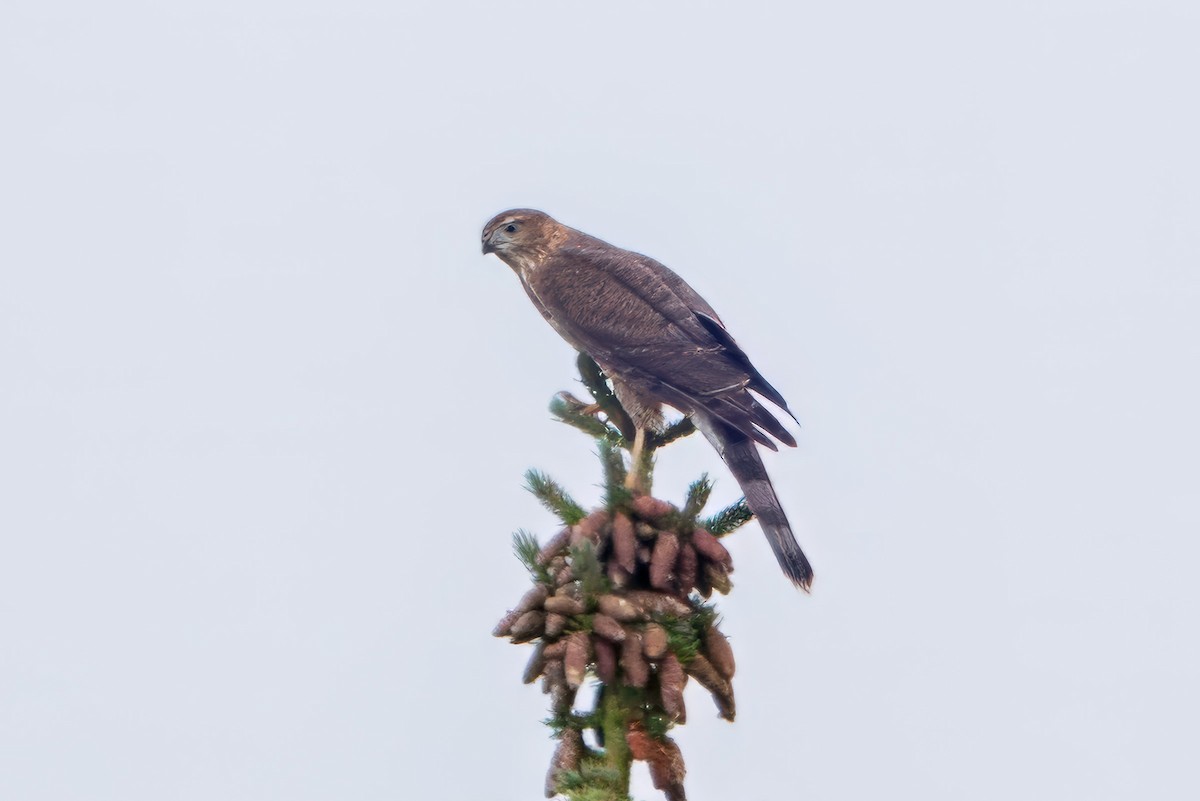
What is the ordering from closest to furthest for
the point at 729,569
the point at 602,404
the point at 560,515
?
1. the point at 729,569
2. the point at 560,515
3. the point at 602,404

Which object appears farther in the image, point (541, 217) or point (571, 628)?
point (541, 217)

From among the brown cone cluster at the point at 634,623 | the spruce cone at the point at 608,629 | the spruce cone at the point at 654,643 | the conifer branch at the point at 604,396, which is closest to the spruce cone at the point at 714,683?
the brown cone cluster at the point at 634,623

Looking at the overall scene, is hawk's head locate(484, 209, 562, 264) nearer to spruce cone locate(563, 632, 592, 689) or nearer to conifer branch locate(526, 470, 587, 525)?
conifer branch locate(526, 470, 587, 525)

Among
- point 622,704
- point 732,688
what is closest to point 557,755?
point 622,704

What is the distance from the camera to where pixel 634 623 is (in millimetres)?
3549

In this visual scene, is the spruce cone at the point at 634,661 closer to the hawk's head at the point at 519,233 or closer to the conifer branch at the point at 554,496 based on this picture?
the conifer branch at the point at 554,496

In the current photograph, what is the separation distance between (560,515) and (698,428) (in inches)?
55.6

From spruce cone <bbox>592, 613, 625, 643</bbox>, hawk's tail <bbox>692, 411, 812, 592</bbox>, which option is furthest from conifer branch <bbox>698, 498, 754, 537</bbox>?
spruce cone <bbox>592, 613, 625, 643</bbox>

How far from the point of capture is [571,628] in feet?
11.6

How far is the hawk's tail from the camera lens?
4504 millimetres

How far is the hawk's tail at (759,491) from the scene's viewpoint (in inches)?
177

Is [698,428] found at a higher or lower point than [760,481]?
higher

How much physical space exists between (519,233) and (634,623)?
3.95 m

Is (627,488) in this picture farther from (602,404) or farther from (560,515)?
(602,404)
